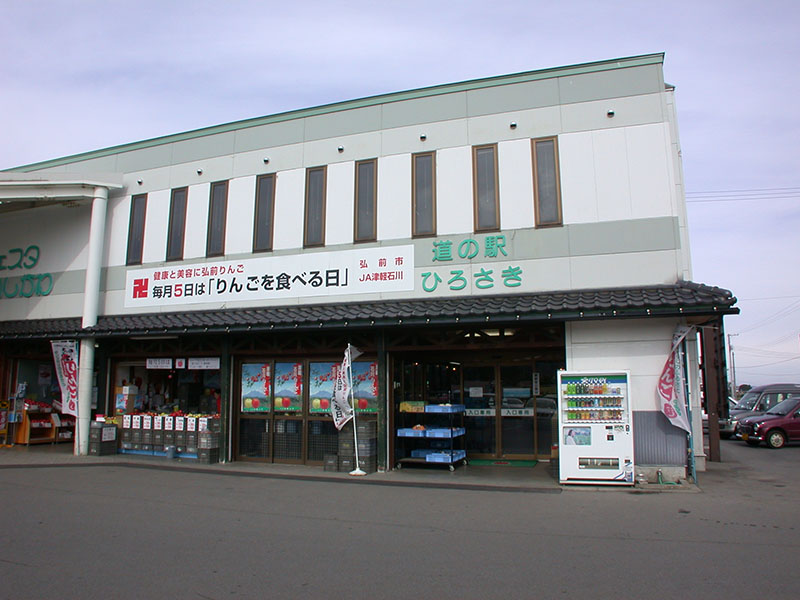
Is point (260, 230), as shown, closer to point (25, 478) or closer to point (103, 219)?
point (103, 219)

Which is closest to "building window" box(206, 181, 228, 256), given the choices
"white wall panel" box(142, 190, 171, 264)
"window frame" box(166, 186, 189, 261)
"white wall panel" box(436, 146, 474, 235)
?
"window frame" box(166, 186, 189, 261)

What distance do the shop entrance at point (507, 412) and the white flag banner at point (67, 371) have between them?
9.41 meters

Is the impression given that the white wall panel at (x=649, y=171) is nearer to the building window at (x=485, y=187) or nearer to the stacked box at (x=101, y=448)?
the building window at (x=485, y=187)

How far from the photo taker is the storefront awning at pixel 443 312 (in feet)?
31.5

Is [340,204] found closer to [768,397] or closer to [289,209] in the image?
[289,209]

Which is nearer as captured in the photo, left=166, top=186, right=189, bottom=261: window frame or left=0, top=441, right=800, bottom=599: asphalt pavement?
left=0, top=441, right=800, bottom=599: asphalt pavement

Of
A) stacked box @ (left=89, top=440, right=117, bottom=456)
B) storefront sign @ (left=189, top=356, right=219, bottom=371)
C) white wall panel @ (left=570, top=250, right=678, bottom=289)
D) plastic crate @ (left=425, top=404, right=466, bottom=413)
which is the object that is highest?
white wall panel @ (left=570, top=250, right=678, bottom=289)

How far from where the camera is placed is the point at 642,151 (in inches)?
440

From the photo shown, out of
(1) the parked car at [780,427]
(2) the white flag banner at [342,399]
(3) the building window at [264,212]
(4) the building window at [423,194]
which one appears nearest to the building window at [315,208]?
(3) the building window at [264,212]

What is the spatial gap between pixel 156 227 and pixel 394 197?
6.49 m

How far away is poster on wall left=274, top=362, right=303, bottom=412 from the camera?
1307 centimetres

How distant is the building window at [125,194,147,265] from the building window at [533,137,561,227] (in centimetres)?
992

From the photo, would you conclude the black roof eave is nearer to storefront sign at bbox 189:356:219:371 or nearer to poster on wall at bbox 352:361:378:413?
storefront sign at bbox 189:356:219:371

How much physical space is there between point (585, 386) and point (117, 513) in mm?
7584
